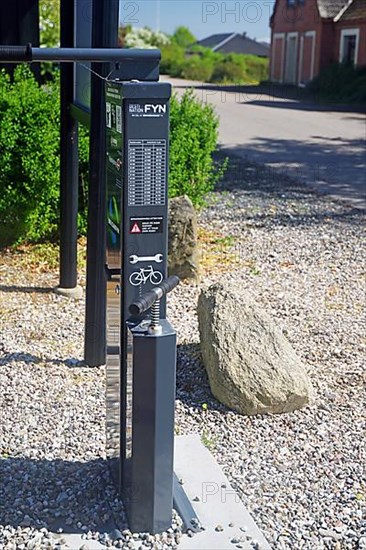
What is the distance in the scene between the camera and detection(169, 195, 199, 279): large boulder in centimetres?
649

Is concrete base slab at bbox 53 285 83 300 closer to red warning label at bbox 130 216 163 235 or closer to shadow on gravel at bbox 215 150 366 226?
red warning label at bbox 130 216 163 235

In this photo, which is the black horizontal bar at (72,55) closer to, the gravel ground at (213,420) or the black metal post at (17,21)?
the gravel ground at (213,420)

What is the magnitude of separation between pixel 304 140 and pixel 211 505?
51.4 ft

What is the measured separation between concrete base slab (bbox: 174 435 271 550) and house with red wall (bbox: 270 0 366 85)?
3208 cm

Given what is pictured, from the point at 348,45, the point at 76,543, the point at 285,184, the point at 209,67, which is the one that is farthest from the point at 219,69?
the point at 76,543

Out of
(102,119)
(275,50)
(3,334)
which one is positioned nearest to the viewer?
(102,119)

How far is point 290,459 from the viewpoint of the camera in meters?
3.85

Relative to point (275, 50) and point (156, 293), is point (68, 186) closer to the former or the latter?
point (156, 293)

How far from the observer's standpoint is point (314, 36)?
125ft

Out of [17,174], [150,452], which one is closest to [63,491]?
[150,452]

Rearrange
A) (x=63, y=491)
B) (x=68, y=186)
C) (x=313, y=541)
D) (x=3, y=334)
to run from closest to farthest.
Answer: (x=313, y=541), (x=63, y=491), (x=3, y=334), (x=68, y=186)

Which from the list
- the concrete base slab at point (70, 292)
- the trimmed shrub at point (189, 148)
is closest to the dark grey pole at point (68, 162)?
the concrete base slab at point (70, 292)

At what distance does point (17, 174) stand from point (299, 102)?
2554cm

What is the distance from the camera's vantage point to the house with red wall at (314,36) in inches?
1400
